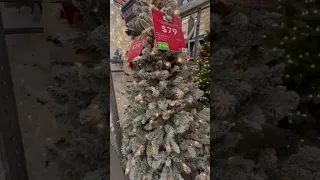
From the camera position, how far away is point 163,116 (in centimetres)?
138

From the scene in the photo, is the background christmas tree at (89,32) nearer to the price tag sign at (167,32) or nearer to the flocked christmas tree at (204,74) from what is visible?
the price tag sign at (167,32)

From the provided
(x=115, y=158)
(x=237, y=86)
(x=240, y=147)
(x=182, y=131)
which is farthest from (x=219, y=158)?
(x=115, y=158)

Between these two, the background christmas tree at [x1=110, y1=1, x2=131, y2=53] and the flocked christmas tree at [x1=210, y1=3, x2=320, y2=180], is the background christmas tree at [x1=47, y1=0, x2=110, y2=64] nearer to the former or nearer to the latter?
the flocked christmas tree at [x1=210, y1=3, x2=320, y2=180]

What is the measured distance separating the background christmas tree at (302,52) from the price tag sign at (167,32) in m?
0.82

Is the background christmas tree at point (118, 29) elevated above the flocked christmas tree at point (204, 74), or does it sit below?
above

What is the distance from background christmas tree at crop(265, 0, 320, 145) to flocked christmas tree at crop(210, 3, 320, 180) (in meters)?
0.01

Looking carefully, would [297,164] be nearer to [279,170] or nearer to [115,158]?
[279,170]

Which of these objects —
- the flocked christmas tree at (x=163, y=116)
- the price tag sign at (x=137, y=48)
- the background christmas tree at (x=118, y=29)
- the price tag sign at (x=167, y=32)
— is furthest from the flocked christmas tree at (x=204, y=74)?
the background christmas tree at (x=118, y=29)

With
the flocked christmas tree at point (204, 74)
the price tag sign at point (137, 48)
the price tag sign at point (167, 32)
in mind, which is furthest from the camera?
the flocked christmas tree at point (204, 74)

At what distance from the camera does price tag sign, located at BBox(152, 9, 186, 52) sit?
1160 mm

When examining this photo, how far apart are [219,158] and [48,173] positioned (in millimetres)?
320

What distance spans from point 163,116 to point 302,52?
107 centimetres

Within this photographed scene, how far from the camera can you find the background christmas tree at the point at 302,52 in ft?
1.13

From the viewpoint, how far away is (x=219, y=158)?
1.48 feet
